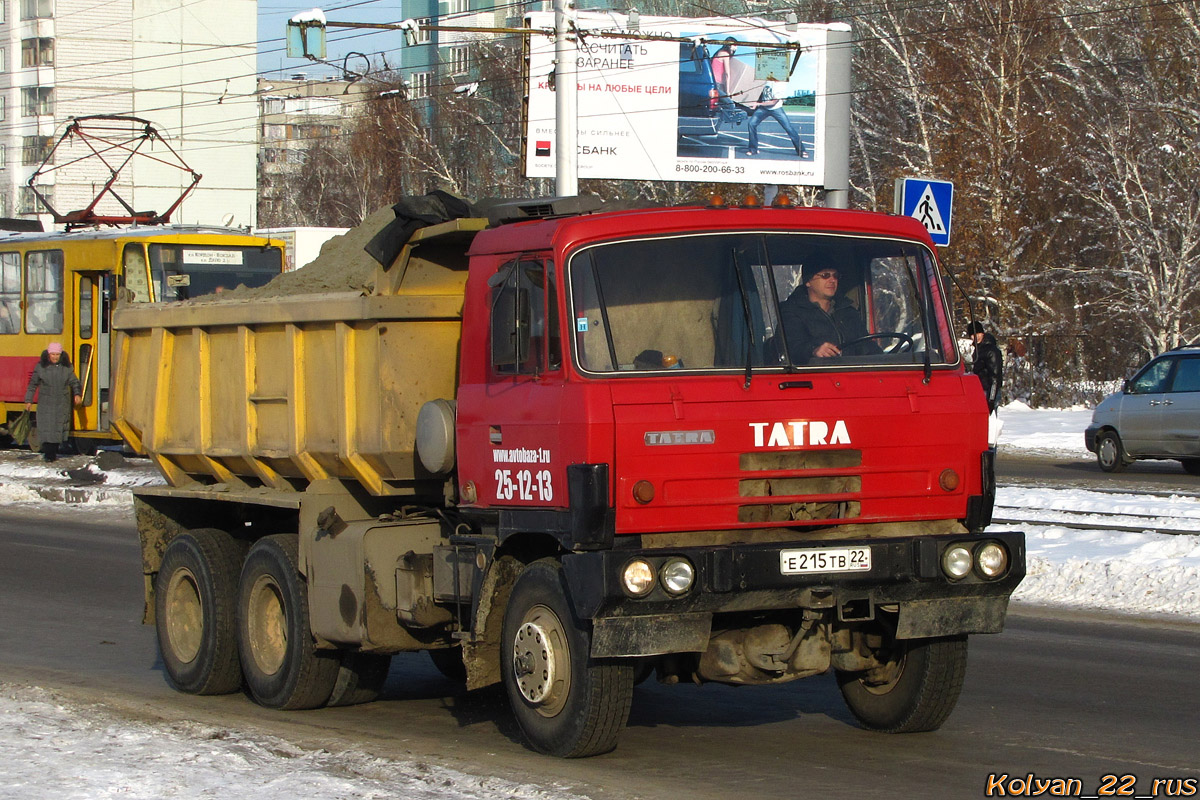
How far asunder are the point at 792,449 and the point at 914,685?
4.64ft

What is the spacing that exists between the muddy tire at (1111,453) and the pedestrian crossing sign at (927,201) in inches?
351

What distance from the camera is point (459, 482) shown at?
7.50 metres

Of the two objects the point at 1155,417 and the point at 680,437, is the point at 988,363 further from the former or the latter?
the point at 680,437

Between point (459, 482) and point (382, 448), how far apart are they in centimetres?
61

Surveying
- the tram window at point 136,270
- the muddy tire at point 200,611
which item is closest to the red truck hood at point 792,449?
the muddy tire at point 200,611

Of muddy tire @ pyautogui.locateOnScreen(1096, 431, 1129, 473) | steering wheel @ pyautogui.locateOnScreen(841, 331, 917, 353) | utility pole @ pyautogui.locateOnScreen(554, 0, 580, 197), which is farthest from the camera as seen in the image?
utility pole @ pyautogui.locateOnScreen(554, 0, 580, 197)

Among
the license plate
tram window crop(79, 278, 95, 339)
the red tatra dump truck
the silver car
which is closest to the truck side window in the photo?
the red tatra dump truck

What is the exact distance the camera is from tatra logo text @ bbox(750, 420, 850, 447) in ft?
21.7

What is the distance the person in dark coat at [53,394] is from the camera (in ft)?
81.7

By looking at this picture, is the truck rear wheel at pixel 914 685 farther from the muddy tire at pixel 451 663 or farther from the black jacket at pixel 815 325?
the muddy tire at pixel 451 663

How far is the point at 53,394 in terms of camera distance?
2495cm

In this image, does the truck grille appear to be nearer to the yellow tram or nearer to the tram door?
the yellow tram

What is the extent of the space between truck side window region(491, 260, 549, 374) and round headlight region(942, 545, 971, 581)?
5.91 feet

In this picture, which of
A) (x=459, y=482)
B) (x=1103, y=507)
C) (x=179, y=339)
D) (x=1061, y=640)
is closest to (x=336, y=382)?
(x=459, y=482)
